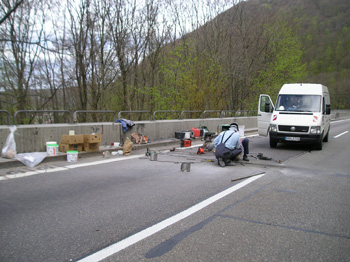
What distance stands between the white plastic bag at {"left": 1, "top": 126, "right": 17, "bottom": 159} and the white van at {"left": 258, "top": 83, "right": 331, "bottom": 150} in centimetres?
959

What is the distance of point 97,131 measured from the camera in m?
11.7

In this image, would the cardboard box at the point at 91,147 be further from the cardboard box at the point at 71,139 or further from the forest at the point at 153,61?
the forest at the point at 153,61

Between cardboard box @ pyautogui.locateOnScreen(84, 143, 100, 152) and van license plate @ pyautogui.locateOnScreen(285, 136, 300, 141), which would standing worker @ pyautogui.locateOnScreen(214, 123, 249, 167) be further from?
cardboard box @ pyautogui.locateOnScreen(84, 143, 100, 152)

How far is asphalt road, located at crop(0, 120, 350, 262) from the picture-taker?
3.59 meters

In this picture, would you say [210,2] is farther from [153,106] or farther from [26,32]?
[26,32]

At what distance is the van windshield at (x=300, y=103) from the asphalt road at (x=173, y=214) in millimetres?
4912

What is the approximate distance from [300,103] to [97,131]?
871 centimetres

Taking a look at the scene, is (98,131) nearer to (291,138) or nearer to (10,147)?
(10,147)

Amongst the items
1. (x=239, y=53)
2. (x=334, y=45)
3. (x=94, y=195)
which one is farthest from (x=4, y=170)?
(x=334, y=45)

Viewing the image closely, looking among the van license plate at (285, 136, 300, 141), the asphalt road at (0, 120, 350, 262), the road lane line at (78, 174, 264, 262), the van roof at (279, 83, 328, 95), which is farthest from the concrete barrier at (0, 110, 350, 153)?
the road lane line at (78, 174, 264, 262)

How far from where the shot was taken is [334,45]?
91000 mm

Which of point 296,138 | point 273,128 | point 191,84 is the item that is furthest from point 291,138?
point 191,84

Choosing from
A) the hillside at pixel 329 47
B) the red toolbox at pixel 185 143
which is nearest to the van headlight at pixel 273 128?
the red toolbox at pixel 185 143

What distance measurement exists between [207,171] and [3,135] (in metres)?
6.10
